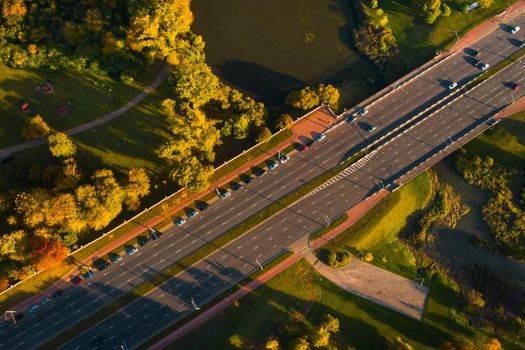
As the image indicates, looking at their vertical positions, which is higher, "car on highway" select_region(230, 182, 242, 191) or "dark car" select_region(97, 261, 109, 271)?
"car on highway" select_region(230, 182, 242, 191)

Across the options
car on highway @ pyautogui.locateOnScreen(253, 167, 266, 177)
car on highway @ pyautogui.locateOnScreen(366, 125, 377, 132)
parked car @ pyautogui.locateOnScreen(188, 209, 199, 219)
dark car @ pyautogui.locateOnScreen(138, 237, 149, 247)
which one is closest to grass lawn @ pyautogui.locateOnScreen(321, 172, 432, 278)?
car on highway @ pyautogui.locateOnScreen(366, 125, 377, 132)

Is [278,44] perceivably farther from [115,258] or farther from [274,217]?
[115,258]

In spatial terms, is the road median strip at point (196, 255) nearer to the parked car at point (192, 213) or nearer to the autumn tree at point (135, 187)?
the parked car at point (192, 213)

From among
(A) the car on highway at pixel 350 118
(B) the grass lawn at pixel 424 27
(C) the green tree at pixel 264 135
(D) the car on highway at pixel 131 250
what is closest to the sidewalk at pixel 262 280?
(D) the car on highway at pixel 131 250

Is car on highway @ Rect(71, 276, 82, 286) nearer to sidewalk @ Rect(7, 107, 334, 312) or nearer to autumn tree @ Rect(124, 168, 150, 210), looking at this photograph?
sidewalk @ Rect(7, 107, 334, 312)

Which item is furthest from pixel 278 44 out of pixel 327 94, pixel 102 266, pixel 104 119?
pixel 102 266

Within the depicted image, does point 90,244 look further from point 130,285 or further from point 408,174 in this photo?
point 408,174
